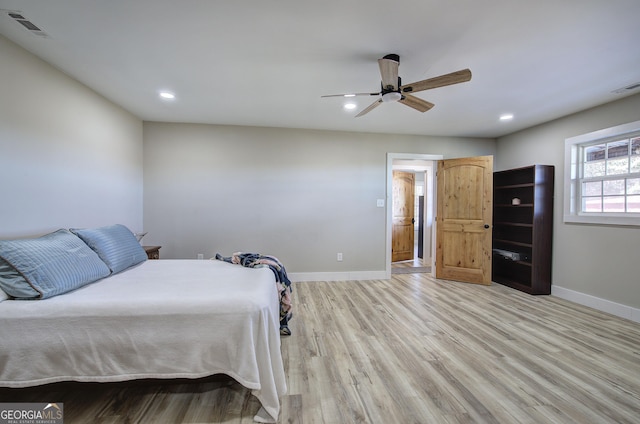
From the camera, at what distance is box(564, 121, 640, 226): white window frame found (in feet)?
9.85

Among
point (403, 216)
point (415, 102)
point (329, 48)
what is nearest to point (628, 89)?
point (415, 102)

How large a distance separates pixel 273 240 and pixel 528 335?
3.34 meters

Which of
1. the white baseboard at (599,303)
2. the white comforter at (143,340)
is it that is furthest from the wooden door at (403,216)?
the white comforter at (143,340)

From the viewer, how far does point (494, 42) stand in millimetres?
1947

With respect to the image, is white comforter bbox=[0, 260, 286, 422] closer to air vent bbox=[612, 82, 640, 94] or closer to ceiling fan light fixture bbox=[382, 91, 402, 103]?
ceiling fan light fixture bbox=[382, 91, 402, 103]

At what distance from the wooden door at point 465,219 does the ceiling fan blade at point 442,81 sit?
2735 millimetres

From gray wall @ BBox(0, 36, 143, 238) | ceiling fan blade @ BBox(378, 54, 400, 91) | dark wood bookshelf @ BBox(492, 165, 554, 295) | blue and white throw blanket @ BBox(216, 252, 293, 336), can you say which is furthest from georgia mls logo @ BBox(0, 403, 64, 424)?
dark wood bookshelf @ BBox(492, 165, 554, 295)

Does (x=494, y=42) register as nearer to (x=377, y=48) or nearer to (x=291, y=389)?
(x=377, y=48)

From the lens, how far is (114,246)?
2.32 meters

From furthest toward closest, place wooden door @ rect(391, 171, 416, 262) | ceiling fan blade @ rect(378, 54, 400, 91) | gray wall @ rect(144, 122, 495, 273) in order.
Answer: wooden door @ rect(391, 171, 416, 262) < gray wall @ rect(144, 122, 495, 273) < ceiling fan blade @ rect(378, 54, 400, 91)

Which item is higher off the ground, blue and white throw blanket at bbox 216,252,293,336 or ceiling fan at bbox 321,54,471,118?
ceiling fan at bbox 321,54,471,118

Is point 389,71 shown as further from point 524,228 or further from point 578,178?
point 524,228

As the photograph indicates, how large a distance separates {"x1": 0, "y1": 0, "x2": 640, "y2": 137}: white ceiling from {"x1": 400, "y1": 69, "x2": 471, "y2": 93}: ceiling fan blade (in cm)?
30

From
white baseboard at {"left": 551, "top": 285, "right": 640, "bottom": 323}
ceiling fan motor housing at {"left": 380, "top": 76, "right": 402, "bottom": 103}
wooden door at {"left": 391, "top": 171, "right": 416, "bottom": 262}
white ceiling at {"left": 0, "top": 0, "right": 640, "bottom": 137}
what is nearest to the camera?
white ceiling at {"left": 0, "top": 0, "right": 640, "bottom": 137}
